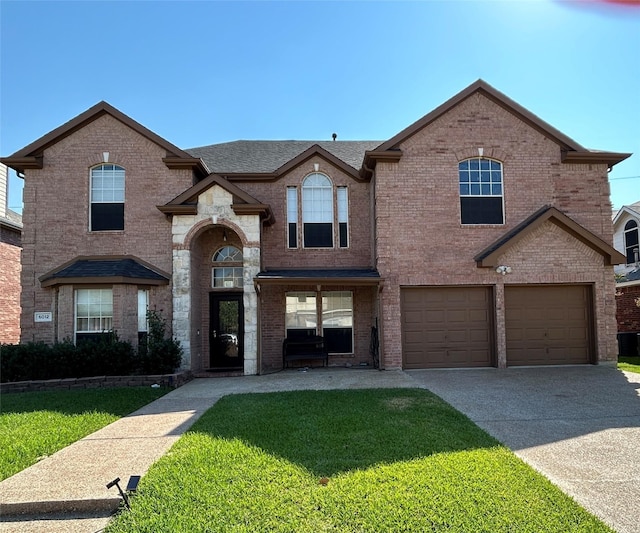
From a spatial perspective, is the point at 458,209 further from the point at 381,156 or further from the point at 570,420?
the point at 570,420

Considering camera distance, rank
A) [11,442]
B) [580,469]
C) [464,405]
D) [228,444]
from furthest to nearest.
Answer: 1. [464,405]
2. [11,442]
3. [228,444]
4. [580,469]

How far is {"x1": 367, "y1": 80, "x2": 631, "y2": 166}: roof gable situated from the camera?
13.0 meters

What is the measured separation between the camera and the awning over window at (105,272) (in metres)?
11.9

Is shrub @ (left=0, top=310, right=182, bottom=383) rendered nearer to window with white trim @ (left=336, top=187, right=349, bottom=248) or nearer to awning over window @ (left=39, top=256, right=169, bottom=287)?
awning over window @ (left=39, top=256, right=169, bottom=287)

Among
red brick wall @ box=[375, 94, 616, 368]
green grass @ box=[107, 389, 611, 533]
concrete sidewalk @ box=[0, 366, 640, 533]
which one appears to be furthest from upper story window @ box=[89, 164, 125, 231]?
green grass @ box=[107, 389, 611, 533]

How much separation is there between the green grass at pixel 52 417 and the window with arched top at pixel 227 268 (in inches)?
179

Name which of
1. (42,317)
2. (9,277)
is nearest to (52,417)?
(42,317)

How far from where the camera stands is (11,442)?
619 centimetres

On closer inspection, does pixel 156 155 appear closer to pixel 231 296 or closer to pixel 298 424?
pixel 231 296

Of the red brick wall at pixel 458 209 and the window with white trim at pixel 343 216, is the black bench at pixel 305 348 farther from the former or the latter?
the window with white trim at pixel 343 216

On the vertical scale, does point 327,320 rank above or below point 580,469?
above

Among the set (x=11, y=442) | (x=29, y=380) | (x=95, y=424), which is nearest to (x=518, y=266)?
(x=95, y=424)

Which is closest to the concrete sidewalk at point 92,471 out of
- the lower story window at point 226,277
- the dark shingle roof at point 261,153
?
the lower story window at point 226,277

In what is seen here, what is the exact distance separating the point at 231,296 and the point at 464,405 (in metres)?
8.45
